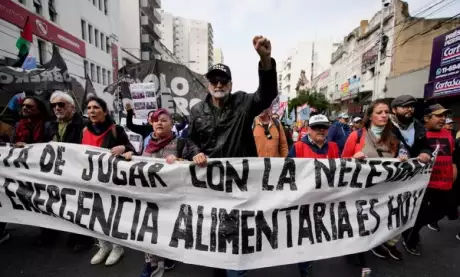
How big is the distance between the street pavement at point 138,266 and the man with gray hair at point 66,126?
140mm

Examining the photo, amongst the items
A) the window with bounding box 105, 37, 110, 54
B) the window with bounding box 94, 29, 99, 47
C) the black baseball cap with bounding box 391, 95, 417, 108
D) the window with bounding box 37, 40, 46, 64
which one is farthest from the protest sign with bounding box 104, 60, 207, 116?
the window with bounding box 105, 37, 110, 54

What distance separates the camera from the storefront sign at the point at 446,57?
11.3 metres

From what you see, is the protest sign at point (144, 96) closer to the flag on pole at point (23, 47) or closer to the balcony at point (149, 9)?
the flag on pole at point (23, 47)

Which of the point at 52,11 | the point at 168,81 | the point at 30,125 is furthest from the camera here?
the point at 52,11

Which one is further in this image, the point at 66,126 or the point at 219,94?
the point at 66,126

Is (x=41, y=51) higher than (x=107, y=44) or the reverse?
the reverse

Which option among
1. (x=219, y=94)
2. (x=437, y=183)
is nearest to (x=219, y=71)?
(x=219, y=94)

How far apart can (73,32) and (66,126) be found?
20152mm

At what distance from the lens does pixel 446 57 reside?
39.1 ft

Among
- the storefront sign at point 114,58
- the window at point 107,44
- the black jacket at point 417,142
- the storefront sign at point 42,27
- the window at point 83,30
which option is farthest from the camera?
the storefront sign at point 114,58

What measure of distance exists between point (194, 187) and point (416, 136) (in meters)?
2.41

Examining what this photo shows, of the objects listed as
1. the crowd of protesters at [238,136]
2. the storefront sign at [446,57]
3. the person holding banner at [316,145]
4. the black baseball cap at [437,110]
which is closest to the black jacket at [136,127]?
the crowd of protesters at [238,136]

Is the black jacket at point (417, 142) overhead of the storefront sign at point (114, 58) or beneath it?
beneath

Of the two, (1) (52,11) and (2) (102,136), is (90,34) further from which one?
(2) (102,136)
